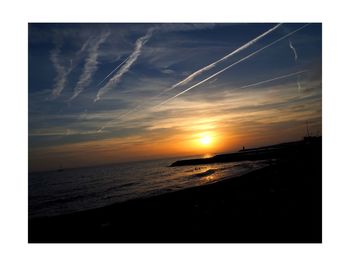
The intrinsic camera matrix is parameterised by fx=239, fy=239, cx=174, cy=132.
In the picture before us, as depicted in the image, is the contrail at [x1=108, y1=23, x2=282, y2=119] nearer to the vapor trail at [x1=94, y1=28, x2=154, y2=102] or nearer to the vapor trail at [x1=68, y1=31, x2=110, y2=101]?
the vapor trail at [x1=94, y1=28, x2=154, y2=102]

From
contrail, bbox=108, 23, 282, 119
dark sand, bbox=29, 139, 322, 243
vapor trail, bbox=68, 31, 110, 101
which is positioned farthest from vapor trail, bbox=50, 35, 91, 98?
dark sand, bbox=29, 139, 322, 243

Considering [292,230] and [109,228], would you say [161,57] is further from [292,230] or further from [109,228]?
[292,230]

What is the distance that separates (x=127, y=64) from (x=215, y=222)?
5.19 meters

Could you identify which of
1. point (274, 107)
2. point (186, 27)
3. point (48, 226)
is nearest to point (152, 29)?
point (186, 27)

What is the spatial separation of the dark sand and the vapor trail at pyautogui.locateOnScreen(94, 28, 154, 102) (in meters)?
4.09

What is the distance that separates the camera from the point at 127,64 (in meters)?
7.39

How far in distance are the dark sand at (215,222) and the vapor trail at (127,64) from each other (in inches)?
161

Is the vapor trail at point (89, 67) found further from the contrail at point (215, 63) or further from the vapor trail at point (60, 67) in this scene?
the contrail at point (215, 63)

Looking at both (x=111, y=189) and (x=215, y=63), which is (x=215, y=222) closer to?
(x=215, y=63)

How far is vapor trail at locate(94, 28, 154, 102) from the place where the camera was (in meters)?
6.45

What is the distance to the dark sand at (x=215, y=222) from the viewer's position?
5148mm

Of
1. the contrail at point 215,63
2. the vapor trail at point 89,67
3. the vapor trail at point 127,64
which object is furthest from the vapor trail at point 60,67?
the contrail at point 215,63
